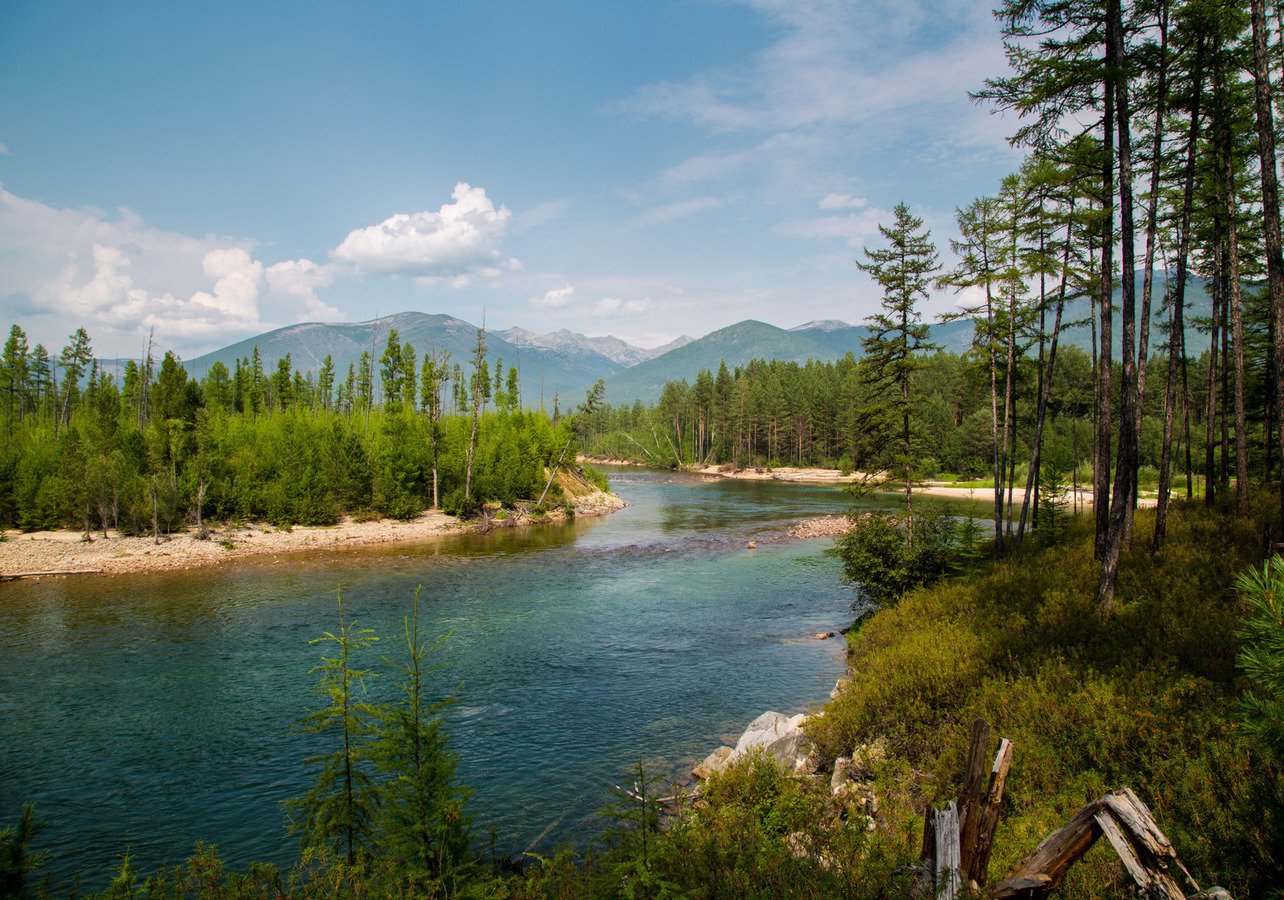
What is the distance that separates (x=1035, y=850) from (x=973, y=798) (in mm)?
520

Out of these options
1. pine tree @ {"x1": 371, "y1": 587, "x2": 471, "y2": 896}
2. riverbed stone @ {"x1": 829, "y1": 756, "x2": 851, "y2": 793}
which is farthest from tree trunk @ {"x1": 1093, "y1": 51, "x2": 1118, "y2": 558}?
pine tree @ {"x1": 371, "y1": 587, "x2": 471, "y2": 896}

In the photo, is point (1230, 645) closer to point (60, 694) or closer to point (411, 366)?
point (60, 694)

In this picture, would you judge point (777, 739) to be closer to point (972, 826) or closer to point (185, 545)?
point (972, 826)

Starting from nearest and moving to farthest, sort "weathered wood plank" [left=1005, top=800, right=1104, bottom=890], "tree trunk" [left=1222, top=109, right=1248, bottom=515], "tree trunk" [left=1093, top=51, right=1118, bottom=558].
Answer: "weathered wood plank" [left=1005, top=800, right=1104, bottom=890], "tree trunk" [left=1093, top=51, right=1118, bottom=558], "tree trunk" [left=1222, top=109, right=1248, bottom=515]

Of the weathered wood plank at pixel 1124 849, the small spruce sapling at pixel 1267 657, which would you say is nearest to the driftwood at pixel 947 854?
the weathered wood plank at pixel 1124 849

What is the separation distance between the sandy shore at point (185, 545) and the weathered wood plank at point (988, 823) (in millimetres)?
37235

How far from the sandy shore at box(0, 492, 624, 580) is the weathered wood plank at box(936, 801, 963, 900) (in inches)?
1458

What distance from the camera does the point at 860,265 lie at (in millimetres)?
24344

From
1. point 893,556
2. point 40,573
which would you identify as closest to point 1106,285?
point 893,556

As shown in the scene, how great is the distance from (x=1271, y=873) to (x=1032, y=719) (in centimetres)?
421

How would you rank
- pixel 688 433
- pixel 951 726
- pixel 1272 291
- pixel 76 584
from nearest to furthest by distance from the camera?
pixel 951 726 < pixel 1272 291 < pixel 76 584 < pixel 688 433

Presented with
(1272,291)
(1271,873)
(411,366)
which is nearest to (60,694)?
(1271,873)

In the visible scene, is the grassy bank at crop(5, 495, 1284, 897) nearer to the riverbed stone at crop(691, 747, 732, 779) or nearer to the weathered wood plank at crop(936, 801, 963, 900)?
the weathered wood plank at crop(936, 801, 963, 900)

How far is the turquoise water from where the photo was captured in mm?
11312
